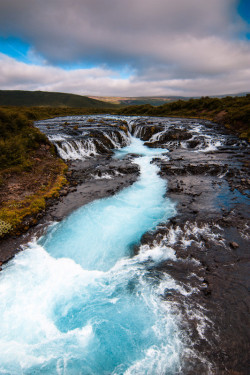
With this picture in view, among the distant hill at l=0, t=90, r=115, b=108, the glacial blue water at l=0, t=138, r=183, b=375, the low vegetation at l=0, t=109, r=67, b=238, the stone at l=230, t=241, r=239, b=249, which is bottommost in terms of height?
the glacial blue water at l=0, t=138, r=183, b=375

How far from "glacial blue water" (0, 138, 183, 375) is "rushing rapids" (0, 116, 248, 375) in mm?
37

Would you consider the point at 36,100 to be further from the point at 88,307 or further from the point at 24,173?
the point at 88,307

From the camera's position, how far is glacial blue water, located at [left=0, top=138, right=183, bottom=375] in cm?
650

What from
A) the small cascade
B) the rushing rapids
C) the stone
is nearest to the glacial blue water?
the rushing rapids

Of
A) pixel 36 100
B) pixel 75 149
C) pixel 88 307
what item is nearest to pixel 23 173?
pixel 75 149

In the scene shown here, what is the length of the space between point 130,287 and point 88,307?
6.99 feet

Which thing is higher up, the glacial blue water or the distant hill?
the distant hill

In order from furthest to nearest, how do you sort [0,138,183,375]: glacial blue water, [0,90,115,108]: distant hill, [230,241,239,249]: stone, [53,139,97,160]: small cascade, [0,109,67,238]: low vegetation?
[0,90,115,108]: distant hill → [53,139,97,160]: small cascade → [0,109,67,238]: low vegetation → [230,241,239,249]: stone → [0,138,183,375]: glacial blue water

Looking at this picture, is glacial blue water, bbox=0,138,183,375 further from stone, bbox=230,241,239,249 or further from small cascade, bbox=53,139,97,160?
small cascade, bbox=53,139,97,160

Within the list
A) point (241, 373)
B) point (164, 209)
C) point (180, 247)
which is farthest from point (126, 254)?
point (241, 373)

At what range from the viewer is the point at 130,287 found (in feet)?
29.3

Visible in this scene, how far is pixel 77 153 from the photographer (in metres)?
29.1

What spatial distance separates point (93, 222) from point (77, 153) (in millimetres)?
17909

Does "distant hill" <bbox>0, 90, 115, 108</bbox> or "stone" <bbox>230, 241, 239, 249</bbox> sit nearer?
"stone" <bbox>230, 241, 239, 249</bbox>
